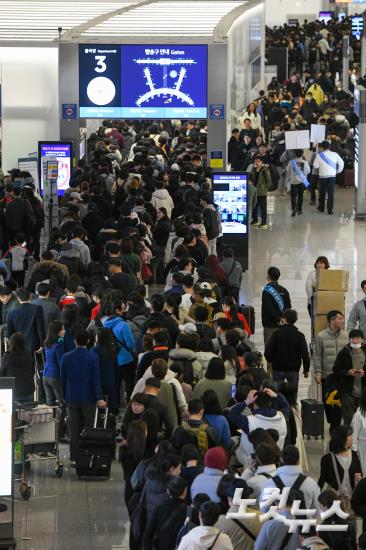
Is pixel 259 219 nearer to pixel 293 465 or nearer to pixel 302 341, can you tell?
pixel 302 341

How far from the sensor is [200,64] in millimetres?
24312

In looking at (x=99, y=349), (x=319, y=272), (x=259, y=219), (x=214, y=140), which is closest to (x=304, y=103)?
(x=259, y=219)

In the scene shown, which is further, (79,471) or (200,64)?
(200,64)

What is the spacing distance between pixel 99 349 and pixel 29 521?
201 cm

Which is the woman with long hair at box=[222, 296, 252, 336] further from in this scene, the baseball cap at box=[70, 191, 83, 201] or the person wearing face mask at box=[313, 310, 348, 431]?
the baseball cap at box=[70, 191, 83, 201]

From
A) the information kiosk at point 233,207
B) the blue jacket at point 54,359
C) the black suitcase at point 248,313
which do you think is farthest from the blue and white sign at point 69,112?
the blue jacket at point 54,359

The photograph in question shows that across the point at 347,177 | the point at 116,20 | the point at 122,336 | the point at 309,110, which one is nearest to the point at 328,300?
the point at 122,336

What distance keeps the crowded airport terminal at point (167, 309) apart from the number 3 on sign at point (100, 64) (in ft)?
0.15

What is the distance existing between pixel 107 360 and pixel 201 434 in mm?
2588

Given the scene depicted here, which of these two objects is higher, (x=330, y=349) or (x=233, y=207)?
(x=233, y=207)

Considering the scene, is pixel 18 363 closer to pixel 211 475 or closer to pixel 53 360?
pixel 53 360

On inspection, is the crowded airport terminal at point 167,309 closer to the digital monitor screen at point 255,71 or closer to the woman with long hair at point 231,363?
the woman with long hair at point 231,363

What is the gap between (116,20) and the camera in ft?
95.5

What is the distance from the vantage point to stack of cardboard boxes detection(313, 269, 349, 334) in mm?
15820
